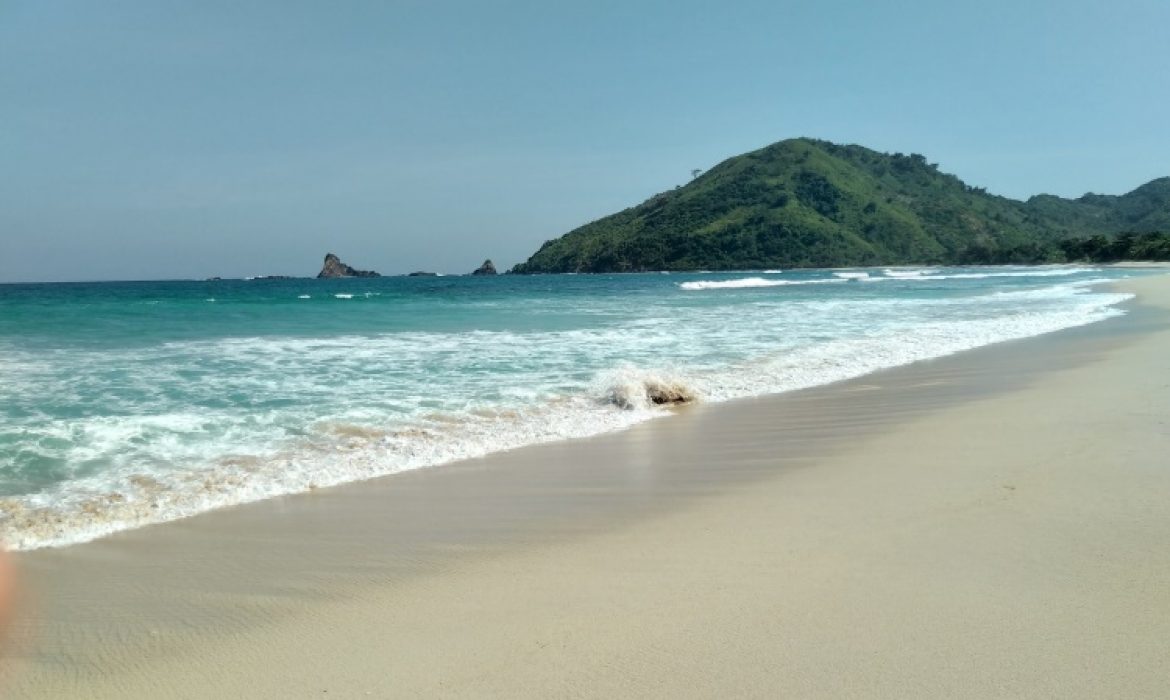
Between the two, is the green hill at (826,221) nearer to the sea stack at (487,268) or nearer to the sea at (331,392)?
the sea stack at (487,268)

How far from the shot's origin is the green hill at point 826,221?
432 ft

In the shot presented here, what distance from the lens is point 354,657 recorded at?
10.1 ft

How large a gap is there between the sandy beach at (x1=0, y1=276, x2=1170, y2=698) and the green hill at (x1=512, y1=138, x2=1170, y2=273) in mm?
114664

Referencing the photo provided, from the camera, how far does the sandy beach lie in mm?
2861

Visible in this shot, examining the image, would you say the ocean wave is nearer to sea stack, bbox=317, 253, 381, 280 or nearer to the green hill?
the green hill

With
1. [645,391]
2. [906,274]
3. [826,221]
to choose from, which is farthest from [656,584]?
[826,221]

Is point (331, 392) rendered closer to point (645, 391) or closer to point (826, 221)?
point (645, 391)

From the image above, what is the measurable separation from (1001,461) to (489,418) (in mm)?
4810

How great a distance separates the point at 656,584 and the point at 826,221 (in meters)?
146

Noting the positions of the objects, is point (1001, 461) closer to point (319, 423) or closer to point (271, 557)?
point (271, 557)

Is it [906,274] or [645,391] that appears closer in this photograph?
[645,391]

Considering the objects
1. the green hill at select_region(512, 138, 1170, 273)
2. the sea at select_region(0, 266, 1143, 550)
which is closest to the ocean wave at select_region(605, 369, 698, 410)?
the sea at select_region(0, 266, 1143, 550)

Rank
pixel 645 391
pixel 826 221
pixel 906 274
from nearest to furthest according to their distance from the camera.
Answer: pixel 645 391, pixel 906 274, pixel 826 221

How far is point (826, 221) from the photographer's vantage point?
140250 mm
